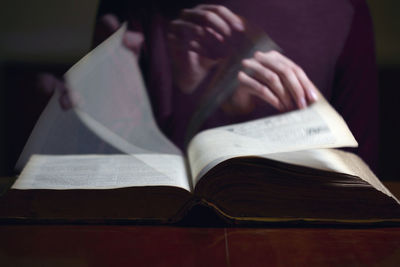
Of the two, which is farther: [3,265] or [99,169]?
[99,169]

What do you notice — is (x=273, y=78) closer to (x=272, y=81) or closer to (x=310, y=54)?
(x=272, y=81)

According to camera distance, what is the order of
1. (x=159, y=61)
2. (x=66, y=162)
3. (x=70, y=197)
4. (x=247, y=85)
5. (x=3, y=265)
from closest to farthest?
(x=3, y=265) < (x=70, y=197) < (x=66, y=162) < (x=247, y=85) < (x=159, y=61)

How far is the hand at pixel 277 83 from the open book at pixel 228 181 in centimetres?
4

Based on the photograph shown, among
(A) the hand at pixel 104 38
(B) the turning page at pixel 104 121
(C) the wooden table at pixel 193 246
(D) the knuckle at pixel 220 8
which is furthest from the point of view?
(D) the knuckle at pixel 220 8

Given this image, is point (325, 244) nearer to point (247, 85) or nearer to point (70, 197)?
point (70, 197)

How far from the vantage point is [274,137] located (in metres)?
0.67

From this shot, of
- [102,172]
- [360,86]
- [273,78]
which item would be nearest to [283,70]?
[273,78]

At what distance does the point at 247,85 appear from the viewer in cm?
91

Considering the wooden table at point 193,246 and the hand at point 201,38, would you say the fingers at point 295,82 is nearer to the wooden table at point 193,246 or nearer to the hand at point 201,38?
the hand at point 201,38

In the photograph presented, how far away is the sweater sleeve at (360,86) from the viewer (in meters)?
0.96

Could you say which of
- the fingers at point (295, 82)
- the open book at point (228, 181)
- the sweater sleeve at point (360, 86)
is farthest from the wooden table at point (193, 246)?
the sweater sleeve at point (360, 86)

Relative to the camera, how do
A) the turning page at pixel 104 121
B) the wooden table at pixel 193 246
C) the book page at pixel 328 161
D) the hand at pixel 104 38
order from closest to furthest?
1. the wooden table at pixel 193 246
2. the book page at pixel 328 161
3. the turning page at pixel 104 121
4. the hand at pixel 104 38

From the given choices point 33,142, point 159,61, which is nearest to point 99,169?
point 33,142

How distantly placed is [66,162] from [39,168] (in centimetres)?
4
